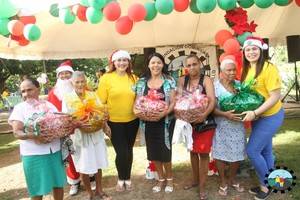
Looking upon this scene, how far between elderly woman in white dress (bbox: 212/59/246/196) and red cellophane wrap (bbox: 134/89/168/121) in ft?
2.10

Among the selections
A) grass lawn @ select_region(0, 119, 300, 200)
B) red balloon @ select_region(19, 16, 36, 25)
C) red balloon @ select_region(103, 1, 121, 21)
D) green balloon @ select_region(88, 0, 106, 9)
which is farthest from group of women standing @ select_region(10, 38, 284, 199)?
red balloon @ select_region(19, 16, 36, 25)

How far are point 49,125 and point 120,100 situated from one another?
1.21m

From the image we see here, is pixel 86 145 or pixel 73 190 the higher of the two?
pixel 86 145

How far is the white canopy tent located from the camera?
655 cm

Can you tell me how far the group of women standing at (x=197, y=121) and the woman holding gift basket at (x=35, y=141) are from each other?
205 millimetres

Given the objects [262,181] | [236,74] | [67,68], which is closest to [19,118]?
[67,68]

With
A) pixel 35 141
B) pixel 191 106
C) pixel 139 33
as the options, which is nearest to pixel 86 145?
pixel 35 141

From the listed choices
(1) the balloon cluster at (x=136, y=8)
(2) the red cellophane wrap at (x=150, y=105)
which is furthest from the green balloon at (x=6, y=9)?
(2) the red cellophane wrap at (x=150, y=105)

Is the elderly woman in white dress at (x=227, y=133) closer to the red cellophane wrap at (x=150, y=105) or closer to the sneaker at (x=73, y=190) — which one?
the red cellophane wrap at (x=150, y=105)

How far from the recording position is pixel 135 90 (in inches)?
185

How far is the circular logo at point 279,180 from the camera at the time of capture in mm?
4332

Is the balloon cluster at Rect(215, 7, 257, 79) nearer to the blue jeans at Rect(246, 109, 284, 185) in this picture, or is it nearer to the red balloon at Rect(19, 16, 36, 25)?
the blue jeans at Rect(246, 109, 284, 185)

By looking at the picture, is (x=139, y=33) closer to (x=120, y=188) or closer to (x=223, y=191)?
(x=120, y=188)

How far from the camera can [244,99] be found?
13.5 ft
